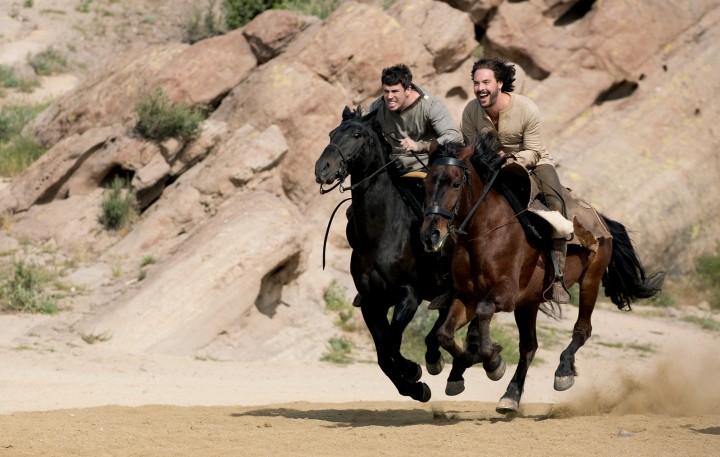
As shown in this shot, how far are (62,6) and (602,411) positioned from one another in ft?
77.6

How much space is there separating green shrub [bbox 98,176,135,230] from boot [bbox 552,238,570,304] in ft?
29.0

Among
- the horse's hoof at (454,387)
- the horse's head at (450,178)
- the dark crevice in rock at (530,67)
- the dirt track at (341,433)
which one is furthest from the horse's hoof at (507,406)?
the dark crevice in rock at (530,67)

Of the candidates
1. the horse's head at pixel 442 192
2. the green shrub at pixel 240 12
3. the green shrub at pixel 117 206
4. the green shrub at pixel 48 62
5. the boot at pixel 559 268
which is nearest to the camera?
the horse's head at pixel 442 192

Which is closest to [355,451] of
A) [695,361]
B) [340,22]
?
[695,361]

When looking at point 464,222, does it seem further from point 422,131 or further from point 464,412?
point 464,412

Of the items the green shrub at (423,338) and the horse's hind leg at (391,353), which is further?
the green shrub at (423,338)

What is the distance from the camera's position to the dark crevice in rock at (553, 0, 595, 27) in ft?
68.3

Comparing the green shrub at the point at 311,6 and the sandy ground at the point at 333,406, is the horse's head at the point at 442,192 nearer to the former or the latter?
the sandy ground at the point at 333,406

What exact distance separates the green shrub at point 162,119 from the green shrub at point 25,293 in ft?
10.0

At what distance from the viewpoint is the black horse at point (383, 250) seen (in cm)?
971

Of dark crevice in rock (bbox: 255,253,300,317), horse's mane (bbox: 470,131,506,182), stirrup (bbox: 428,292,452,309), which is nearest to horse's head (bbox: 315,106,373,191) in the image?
horse's mane (bbox: 470,131,506,182)

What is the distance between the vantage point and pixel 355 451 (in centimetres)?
809

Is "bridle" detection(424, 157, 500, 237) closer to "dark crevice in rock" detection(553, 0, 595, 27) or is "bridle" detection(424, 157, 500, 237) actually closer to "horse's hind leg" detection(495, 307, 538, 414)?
"horse's hind leg" detection(495, 307, 538, 414)

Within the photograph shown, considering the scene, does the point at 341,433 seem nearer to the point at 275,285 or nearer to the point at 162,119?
the point at 275,285
